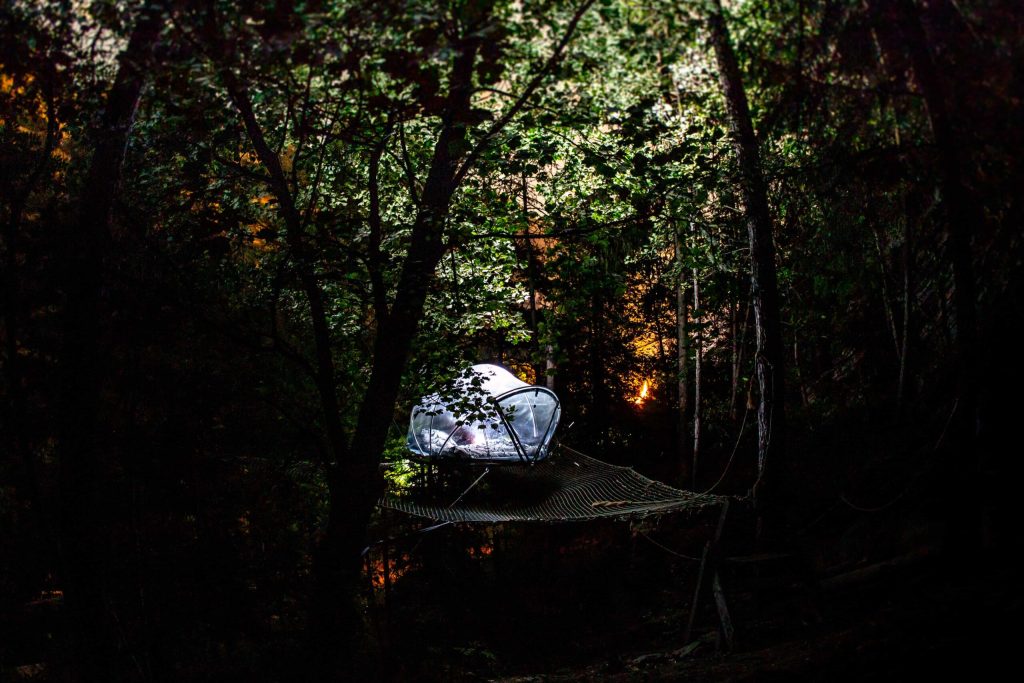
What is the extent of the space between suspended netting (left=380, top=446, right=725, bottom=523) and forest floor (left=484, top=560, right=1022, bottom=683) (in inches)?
36.0

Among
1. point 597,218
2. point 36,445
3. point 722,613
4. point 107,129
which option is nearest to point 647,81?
point 597,218

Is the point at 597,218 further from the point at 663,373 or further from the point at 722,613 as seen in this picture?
the point at 663,373

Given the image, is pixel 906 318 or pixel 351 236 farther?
pixel 906 318

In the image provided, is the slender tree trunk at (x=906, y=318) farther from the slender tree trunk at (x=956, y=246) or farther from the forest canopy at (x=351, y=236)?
the slender tree trunk at (x=956, y=246)

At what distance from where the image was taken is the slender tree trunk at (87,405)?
289 centimetres

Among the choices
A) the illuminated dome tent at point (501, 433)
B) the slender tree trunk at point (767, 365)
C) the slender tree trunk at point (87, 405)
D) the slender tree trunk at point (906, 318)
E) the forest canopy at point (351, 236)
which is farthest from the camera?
the illuminated dome tent at point (501, 433)

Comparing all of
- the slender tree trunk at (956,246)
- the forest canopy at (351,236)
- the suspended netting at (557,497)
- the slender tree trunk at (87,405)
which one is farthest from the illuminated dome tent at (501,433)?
the slender tree trunk at (956,246)

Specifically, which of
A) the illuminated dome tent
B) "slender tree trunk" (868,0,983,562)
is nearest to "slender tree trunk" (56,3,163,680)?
"slender tree trunk" (868,0,983,562)

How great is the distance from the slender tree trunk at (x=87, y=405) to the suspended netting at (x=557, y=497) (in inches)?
105

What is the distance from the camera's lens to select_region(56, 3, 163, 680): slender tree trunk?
2.89 meters

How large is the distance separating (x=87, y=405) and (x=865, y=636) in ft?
11.4

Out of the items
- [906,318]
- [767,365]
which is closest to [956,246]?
[906,318]

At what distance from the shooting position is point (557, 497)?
618cm

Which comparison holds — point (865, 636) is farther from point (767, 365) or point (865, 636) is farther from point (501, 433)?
point (501, 433)
